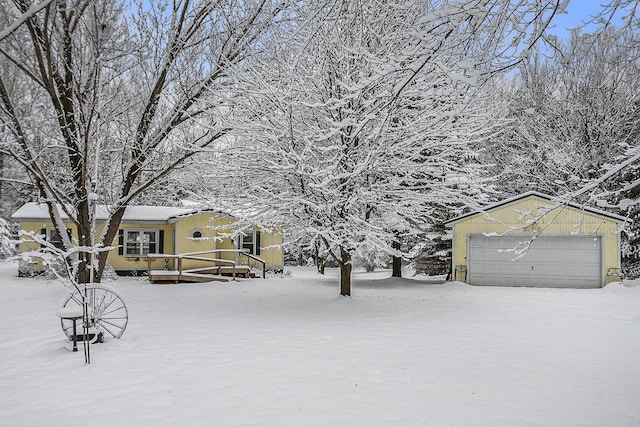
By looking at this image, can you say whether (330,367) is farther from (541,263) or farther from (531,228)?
(541,263)

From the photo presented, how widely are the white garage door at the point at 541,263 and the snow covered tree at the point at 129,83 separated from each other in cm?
1107

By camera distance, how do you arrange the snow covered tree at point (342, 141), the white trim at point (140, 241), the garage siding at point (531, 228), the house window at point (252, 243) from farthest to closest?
the house window at point (252, 243) < the white trim at point (140, 241) < the garage siding at point (531, 228) < the snow covered tree at point (342, 141)

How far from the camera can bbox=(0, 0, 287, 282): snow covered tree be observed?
33.1 feet

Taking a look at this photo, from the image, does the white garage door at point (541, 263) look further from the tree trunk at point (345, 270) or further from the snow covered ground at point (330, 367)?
the tree trunk at point (345, 270)

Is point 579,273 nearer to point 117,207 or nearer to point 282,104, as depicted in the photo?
point 282,104

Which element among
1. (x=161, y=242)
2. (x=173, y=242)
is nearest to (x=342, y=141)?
(x=173, y=242)

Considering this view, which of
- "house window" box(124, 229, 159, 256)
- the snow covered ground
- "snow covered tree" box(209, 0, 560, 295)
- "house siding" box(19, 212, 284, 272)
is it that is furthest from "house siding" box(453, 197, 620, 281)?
"house window" box(124, 229, 159, 256)

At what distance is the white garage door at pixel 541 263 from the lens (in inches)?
673

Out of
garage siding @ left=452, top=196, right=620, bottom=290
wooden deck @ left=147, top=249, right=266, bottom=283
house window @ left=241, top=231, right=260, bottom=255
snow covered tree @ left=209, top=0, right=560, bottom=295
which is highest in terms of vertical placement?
snow covered tree @ left=209, top=0, right=560, bottom=295

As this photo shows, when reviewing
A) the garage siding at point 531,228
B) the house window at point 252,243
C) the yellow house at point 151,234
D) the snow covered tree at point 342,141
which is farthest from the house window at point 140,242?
the garage siding at point 531,228

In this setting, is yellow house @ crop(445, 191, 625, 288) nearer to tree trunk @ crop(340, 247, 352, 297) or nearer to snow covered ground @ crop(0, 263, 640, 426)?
snow covered ground @ crop(0, 263, 640, 426)

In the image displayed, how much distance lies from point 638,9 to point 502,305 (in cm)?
1038

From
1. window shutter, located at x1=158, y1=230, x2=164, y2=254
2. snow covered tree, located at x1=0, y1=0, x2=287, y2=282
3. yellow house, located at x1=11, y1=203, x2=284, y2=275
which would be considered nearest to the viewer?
snow covered tree, located at x1=0, y1=0, x2=287, y2=282

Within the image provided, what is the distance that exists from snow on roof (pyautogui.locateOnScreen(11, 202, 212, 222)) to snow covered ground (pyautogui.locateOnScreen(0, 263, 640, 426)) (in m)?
7.93
